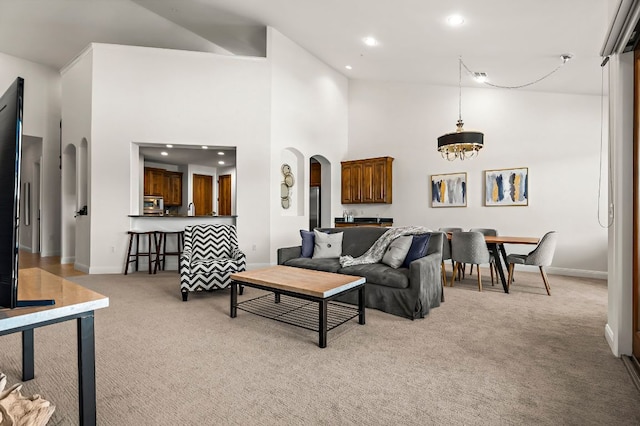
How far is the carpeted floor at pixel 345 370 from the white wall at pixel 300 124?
3.33 metres

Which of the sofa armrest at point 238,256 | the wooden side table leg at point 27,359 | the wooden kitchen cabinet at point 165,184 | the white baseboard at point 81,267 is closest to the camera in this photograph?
the wooden side table leg at point 27,359

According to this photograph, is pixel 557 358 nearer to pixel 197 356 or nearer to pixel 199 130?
pixel 197 356

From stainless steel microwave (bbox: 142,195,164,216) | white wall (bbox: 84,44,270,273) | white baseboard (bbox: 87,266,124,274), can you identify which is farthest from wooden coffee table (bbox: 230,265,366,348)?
stainless steel microwave (bbox: 142,195,164,216)

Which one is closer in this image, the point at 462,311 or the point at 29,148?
the point at 462,311

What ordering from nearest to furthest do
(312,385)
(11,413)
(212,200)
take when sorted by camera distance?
(11,413) → (312,385) → (212,200)

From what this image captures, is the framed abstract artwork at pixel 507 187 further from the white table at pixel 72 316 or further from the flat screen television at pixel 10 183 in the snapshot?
the flat screen television at pixel 10 183

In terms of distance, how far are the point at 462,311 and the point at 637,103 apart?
224 centimetres

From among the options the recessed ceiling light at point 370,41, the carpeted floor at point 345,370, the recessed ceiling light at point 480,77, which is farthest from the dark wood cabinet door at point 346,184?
the carpeted floor at point 345,370

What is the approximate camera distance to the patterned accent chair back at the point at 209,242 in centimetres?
454

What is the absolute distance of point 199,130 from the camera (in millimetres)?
5949

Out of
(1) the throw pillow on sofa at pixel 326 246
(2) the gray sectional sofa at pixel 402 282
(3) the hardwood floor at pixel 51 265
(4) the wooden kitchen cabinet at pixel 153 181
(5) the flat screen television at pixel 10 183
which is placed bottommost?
(3) the hardwood floor at pixel 51 265

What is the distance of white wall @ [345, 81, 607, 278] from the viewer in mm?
5449

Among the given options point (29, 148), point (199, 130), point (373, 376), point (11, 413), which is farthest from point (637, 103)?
point (29, 148)

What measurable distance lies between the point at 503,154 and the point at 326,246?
13.0 feet
